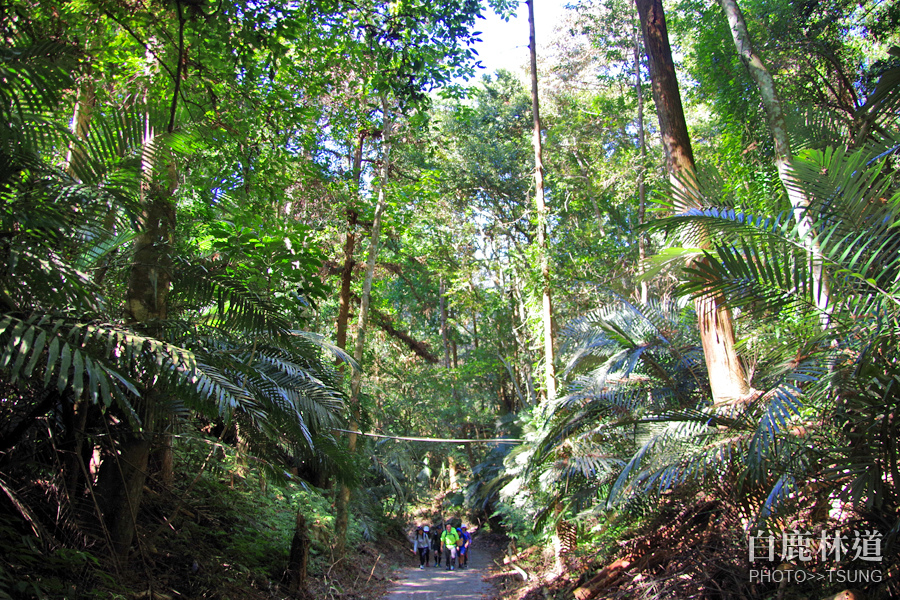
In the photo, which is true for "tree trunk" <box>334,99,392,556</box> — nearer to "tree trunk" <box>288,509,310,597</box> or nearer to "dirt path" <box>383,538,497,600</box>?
"dirt path" <box>383,538,497,600</box>

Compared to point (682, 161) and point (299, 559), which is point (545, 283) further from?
point (299, 559)

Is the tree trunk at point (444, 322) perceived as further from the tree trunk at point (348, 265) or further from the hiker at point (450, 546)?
the tree trunk at point (348, 265)

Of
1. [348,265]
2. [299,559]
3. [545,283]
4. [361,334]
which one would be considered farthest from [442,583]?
[348,265]

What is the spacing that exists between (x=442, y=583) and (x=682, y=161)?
35.3ft

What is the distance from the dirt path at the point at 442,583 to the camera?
35.2ft

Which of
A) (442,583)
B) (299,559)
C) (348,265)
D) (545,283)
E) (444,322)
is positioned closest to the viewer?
(299,559)

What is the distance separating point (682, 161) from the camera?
6.02 metres

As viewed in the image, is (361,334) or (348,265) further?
(348,265)

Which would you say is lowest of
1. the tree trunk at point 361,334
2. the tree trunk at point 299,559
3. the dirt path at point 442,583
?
the dirt path at point 442,583

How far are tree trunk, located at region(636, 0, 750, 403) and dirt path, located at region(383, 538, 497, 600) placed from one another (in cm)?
744

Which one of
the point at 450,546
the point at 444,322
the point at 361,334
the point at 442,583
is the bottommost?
the point at 442,583

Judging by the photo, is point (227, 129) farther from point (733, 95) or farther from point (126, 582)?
point (733, 95)

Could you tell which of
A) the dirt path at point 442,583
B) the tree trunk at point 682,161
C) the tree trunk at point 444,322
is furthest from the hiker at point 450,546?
the tree trunk at point 682,161

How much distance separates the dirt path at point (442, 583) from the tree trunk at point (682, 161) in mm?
7440
